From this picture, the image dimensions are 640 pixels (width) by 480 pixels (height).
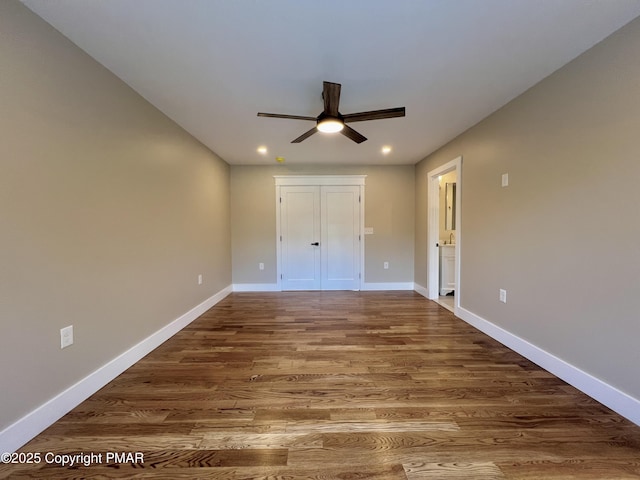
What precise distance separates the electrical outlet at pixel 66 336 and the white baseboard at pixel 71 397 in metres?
0.28

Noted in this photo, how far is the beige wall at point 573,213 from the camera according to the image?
155cm

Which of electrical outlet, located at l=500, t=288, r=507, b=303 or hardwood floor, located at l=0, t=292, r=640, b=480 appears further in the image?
electrical outlet, located at l=500, t=288, r=507, b=303

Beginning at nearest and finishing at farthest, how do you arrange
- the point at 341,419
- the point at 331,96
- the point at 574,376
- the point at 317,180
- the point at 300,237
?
the point at 341,419 < the point at 574,376 < the point at 331,96 < the point at 317,180 < the point at 300,237

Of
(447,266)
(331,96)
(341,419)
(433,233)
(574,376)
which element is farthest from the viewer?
(447,266)

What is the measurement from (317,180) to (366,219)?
1.14 metres

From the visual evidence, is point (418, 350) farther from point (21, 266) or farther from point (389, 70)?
point (21, 266)

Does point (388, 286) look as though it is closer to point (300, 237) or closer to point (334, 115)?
point (300, 237)

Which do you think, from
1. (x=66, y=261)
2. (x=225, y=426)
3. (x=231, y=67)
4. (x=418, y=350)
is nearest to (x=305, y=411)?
(x=225, y=426)

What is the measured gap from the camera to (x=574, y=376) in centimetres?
186

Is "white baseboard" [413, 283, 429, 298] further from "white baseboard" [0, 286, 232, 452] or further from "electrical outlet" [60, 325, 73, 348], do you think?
"electrical outlet" [60, 325, 73, 348]

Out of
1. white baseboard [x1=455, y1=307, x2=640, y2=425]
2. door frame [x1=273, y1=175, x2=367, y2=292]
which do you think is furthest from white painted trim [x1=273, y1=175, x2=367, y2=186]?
white baseboard [x1=455, y1=307, x2=640, y2=425]

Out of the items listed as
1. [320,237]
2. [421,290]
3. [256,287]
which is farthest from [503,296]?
[256,287]

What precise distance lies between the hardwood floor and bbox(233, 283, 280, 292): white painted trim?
2259 millimetres

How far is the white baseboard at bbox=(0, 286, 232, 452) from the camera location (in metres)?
1.32
